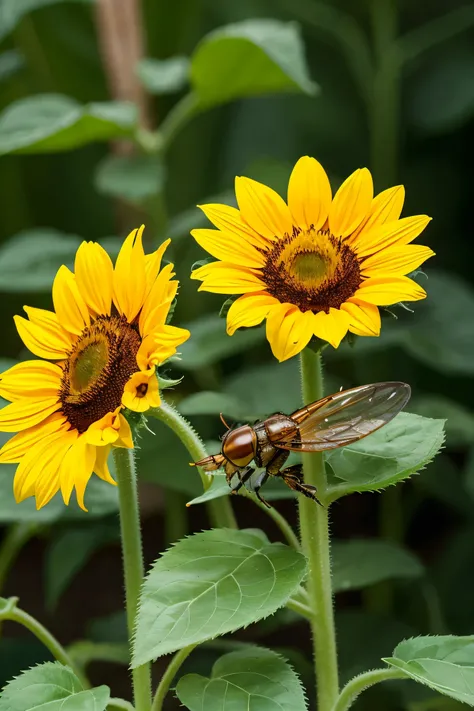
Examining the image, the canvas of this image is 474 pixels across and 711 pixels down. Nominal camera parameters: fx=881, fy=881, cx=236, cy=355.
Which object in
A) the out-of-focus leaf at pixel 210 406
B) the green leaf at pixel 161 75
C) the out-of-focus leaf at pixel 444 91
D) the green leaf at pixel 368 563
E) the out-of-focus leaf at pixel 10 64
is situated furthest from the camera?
the out-of-focus leaf at pixel 444 91

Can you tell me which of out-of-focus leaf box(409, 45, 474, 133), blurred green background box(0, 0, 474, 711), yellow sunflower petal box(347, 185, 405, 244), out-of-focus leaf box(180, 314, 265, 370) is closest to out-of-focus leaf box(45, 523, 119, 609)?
blurred green background box(0, 0, 474, 711)

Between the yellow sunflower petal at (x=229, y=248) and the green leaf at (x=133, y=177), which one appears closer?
the yellow sunflower petal at (x=229, y=248)

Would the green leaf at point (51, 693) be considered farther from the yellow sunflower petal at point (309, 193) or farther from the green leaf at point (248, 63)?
the green leaf at point (248, 63)

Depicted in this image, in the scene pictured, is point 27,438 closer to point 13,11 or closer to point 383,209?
point 383,209

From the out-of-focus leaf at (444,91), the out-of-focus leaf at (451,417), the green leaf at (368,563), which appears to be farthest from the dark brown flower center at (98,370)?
the out-of-focus leaf at (444,91)

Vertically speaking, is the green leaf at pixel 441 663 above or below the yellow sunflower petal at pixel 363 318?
below

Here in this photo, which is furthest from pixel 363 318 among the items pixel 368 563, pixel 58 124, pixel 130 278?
pixel 58 124

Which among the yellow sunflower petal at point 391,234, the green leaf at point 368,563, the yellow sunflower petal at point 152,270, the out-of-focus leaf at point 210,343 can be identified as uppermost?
the out-of-focus leaf at point 210,343

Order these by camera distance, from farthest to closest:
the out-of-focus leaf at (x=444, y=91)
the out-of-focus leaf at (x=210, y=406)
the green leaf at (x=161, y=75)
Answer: the out-of-focus leaf at (x=444, y=91) < the green leaf at (x=161, y=75) < the out-of-focus leaf at (x=210, y=406)

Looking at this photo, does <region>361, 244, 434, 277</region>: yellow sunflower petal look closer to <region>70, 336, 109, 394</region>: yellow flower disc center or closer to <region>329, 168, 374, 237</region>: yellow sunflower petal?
<region>329, 168, 374, 237</region>: yellow sunflower petal

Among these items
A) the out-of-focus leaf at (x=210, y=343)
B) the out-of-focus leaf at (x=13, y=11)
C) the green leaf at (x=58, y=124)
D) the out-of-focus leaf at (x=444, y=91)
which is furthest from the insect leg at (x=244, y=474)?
the out-of-focus leaf at (x=444, y=91)
